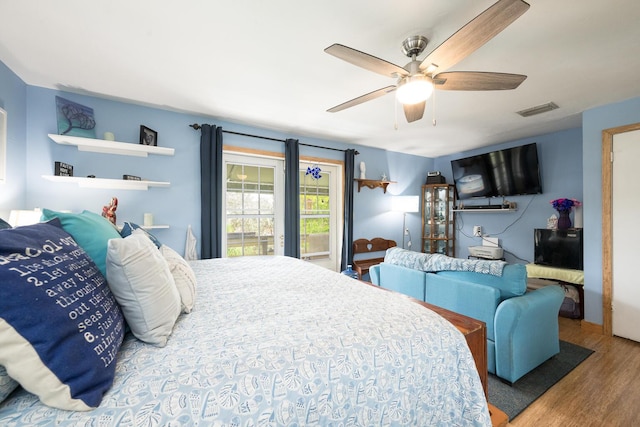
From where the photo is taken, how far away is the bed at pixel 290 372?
0.67 meters

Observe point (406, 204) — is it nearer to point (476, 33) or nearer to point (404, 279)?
point (404, 279)

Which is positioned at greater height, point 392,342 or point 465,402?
point 392,342

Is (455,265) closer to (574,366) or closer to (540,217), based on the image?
(574,366)

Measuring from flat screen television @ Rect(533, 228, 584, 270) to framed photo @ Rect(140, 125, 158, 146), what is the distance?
5.00 metres

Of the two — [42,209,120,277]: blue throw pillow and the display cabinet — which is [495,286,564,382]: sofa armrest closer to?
[42,209,120,277]: blue throw pillow

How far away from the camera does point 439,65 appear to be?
1.57 m

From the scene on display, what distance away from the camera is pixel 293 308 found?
124 cm

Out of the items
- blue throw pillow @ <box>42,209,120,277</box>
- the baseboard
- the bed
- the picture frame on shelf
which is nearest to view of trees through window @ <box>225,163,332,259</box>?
the picture frame on shelf

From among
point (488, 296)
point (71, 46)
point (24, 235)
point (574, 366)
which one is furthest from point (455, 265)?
point (71, 46)

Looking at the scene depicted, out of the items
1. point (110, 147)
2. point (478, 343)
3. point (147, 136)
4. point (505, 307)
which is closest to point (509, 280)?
point (505, 307)

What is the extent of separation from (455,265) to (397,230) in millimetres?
2631

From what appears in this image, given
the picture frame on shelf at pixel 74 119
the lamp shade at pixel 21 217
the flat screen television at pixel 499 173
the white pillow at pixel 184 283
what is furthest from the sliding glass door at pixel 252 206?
the flat screen television at pixel 499 173

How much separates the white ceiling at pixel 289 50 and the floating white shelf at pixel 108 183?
83cm

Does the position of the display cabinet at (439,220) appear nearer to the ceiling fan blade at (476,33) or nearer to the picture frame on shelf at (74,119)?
the ceiling fan blade at (476,33)
